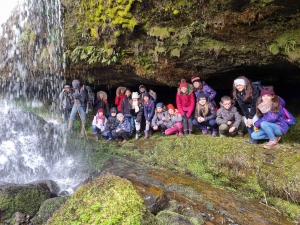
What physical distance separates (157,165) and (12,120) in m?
6.61

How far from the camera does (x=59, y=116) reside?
12117mm

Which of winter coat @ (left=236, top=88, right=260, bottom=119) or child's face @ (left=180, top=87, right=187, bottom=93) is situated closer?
winter coat @ (left=236, top=88, right=260, bottom=119)

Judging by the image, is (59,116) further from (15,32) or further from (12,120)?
(15,32)

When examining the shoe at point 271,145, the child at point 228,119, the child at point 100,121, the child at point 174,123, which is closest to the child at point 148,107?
the child at point 174,123

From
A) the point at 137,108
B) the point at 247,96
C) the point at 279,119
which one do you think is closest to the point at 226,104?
the point at 247,96

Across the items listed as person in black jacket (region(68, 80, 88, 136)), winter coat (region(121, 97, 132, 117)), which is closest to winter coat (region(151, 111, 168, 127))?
winter coat (region(121, 97, 132, 117))

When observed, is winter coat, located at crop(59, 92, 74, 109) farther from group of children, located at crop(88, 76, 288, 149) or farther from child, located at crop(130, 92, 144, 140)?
child, located at crop(130, 92, 144, 140)

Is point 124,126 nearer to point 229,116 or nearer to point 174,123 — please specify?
point 174,123

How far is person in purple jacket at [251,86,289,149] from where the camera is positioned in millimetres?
5969

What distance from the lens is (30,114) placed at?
1051cm

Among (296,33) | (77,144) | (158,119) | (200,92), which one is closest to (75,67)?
(77,144)

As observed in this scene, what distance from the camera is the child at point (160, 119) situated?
29.1 ft

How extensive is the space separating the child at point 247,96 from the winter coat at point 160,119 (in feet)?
9.31

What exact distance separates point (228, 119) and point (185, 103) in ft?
5.28
